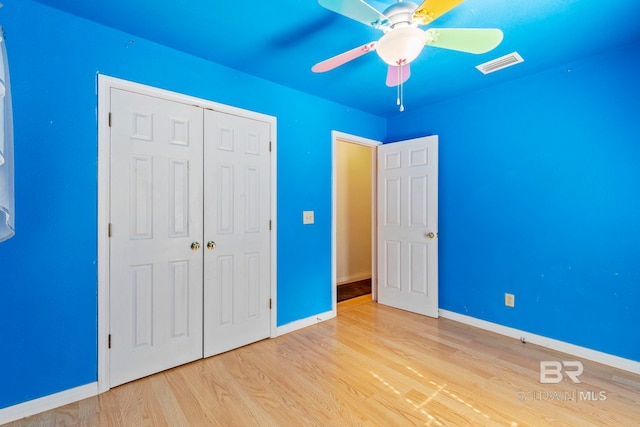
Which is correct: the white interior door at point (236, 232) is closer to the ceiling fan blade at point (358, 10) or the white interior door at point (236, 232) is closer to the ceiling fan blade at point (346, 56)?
the ceiling fan blade at point (346, 56)

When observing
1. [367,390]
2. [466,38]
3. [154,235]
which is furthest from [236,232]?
[466,38]

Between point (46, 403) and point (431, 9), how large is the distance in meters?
3.01

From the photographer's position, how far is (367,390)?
74.9 inches

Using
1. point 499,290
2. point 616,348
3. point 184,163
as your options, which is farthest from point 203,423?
point 616,348

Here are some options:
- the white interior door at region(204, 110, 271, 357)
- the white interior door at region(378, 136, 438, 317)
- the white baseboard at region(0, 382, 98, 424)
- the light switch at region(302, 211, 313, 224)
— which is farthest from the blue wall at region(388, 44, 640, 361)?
the white baseboard at region(0, 382, 98, 424)

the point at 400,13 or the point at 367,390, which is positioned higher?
the point at 400,13

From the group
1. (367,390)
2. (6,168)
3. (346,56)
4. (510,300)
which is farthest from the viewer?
(510,300)

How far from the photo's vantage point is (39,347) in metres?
1.68

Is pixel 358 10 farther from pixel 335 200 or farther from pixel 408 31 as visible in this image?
pixel 335 200

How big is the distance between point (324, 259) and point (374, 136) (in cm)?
174

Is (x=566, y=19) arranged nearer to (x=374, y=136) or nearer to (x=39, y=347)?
(x=374, y=136)

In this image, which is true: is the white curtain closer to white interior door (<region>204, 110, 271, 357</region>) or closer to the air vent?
white interior door (<region>204, 110, 271, 357</region>)

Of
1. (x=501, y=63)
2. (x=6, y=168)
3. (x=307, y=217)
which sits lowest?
(x=307, y=217)

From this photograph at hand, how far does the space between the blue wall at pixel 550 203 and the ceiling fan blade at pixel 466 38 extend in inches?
60.9
